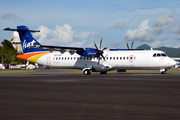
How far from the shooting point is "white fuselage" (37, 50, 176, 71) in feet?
118

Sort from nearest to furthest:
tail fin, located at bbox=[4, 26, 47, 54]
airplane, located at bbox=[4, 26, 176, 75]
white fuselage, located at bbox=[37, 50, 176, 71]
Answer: white fuselage, located at bbox=[37, 50, 176, 71], airplane, located at bbox=[4, 26, 176, 75], tail fin, located at bbox=[4, 26, 47, 54]

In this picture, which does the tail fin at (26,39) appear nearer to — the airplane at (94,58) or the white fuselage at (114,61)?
the airplane at (94,58)

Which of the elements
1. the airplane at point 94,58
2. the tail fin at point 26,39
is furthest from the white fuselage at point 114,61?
the tail fin at point 26,39

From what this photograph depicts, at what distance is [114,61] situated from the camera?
38312 millimetres

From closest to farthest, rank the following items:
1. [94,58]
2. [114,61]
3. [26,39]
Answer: [114,61], [94,58], [26,39]

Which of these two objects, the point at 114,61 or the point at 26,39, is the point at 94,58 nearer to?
the point at 114,61

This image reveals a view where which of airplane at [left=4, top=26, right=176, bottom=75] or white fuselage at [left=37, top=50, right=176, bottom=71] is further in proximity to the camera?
airplane at [left=4, top=26, right=176, bottom=75]

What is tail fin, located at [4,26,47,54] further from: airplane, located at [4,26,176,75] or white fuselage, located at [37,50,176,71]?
white fuselage, located at [37,50,176,71]

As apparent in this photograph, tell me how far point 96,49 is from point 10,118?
1301 inches

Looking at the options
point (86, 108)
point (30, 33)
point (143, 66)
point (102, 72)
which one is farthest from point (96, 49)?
point (86, 108)

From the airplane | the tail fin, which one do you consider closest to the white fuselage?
the airplane

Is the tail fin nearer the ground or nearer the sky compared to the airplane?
nearer the sky

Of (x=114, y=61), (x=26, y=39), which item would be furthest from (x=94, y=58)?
(x=26, y=39)

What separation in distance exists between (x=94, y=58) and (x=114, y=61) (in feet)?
11.7
